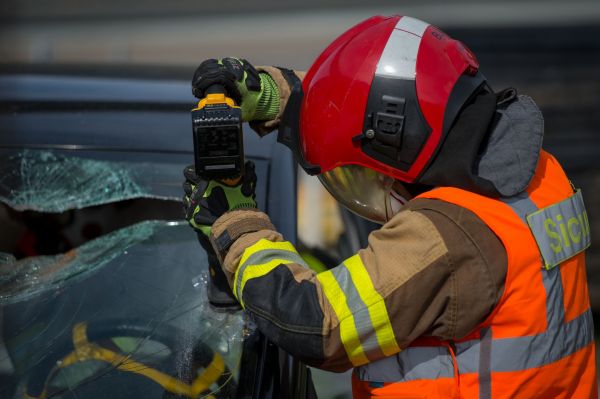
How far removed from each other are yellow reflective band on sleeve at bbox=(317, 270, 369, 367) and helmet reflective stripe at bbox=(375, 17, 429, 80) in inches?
17.2

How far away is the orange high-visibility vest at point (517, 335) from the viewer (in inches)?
55.6

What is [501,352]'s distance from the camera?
56.4 inches

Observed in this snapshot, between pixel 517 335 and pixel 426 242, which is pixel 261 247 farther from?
pixel 517 335

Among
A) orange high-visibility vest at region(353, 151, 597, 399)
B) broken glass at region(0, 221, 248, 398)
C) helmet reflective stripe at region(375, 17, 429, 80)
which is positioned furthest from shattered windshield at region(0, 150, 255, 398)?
helmet reflective stripe at region(375, 17, 429, 80)

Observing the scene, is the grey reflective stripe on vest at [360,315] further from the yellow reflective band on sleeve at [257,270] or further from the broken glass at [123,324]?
the broken glass at [123,324]

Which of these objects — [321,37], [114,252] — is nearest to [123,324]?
[114,252]

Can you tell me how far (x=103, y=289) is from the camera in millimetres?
1833

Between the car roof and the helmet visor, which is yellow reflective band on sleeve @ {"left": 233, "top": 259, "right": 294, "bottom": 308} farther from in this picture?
the car roof

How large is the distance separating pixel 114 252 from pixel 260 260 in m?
0.68

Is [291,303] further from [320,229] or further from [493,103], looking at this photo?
[320,229]

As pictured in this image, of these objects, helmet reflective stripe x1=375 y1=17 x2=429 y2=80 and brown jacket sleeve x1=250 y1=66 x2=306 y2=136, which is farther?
brown jacket sleeve x1=250 y1=66 x2=306 y2=136

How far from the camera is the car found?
5.16ft

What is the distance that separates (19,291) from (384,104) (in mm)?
1010

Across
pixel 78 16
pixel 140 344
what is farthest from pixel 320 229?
pixel 78 16
